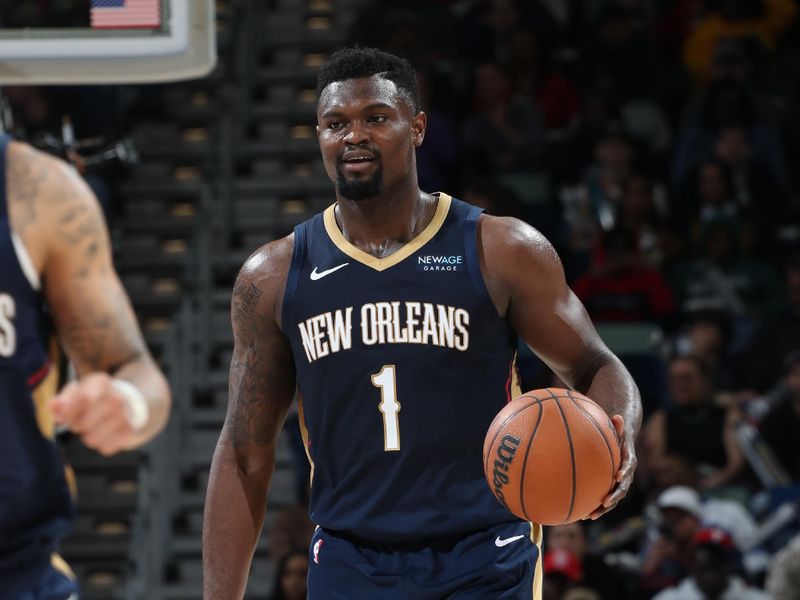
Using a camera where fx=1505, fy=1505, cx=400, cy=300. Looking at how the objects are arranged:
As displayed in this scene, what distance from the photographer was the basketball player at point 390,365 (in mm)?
4227

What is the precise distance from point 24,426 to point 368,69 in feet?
5.26

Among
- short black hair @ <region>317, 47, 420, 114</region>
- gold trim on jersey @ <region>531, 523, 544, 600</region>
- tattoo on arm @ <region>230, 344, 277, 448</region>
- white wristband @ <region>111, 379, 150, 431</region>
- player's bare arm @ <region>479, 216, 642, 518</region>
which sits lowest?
gold trim on jersey @ <region>531, 523, 544, 600</region>

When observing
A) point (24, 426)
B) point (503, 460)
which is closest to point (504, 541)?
point (503, 460)

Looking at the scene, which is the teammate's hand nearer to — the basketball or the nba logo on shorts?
the basketball

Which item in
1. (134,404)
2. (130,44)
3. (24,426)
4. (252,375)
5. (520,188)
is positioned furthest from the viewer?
(520,188)

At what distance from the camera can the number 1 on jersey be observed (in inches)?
167

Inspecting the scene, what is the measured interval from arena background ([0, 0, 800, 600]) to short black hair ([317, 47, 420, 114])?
11.6 feet

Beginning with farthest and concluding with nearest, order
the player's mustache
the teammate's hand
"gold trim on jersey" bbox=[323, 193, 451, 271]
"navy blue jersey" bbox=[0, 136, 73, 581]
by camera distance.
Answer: "gold trim on jersey" bbox=[323, 193, 451, 271] < the player's mustache < "navy blue jersey" bbox=[0, 136, 73, 581] < the teammate's hand

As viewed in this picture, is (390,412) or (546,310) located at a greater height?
(546,310)

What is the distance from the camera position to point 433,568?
419cm

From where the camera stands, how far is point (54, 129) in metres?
9.89

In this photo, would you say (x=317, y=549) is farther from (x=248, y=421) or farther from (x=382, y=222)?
(x=382, y=222)

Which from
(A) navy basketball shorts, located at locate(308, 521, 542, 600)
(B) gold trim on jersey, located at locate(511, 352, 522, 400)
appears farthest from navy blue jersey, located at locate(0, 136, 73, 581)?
(B) gold trim on jersey, located at locate(511, 352, 522, 400)

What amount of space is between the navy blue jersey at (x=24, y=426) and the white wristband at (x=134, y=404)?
0.28m
